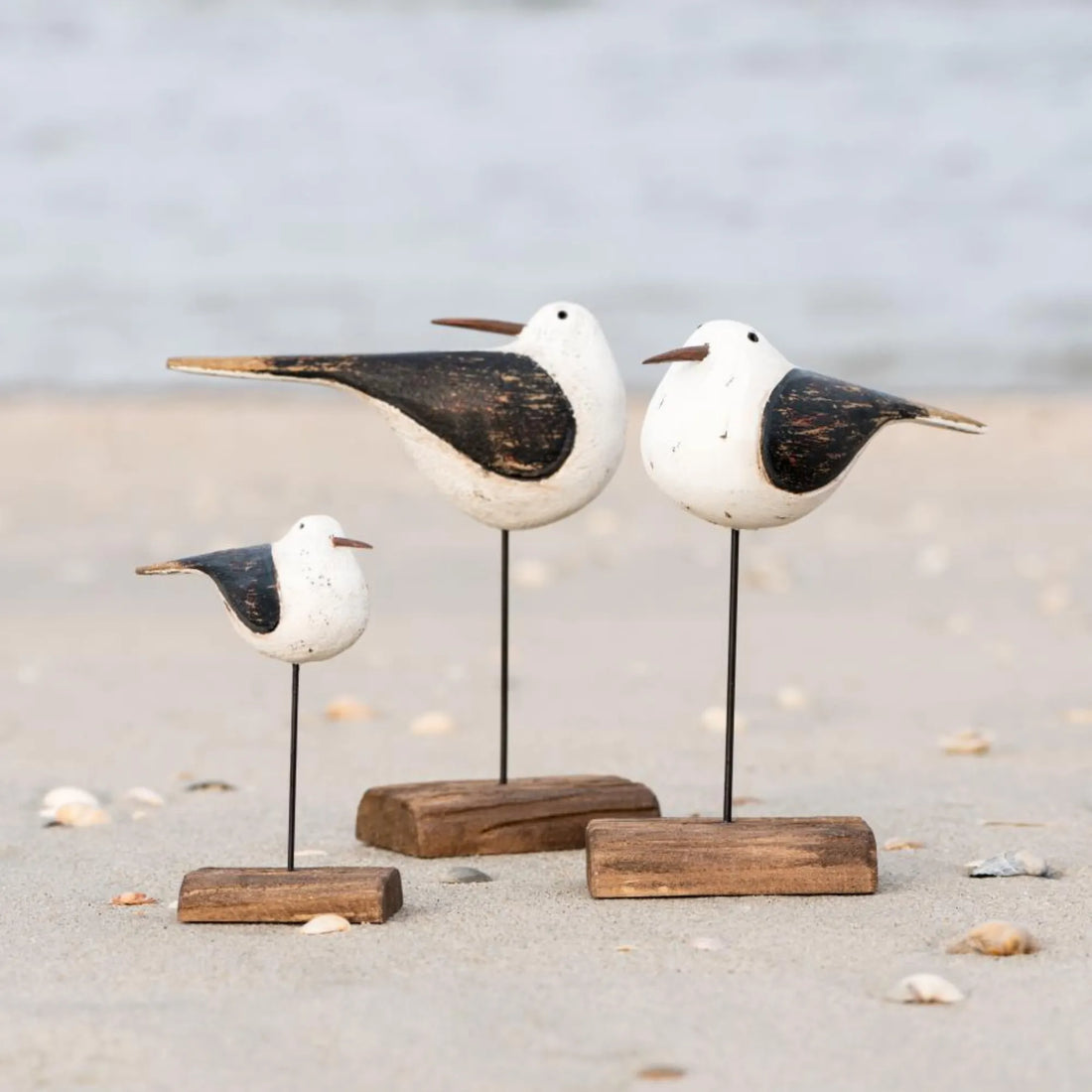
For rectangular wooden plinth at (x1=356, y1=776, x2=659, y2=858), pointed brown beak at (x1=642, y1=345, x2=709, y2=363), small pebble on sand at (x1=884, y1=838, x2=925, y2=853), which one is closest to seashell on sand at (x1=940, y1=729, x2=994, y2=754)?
small pebble on sand at (x1=884, y1=838, x2=925, y2=853)

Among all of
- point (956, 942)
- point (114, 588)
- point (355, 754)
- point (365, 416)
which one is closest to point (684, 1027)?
point (956, 942)

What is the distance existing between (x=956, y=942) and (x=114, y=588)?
4716 millimetres

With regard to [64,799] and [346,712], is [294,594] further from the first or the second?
[346,712]

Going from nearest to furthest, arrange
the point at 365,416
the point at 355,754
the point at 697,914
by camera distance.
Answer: the point at 697,914, the point at 355,754, the point at 365,416

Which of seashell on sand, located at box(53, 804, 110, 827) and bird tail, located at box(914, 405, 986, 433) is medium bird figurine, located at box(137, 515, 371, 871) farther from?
bird tail, located at box(914, 405, 986, 433)

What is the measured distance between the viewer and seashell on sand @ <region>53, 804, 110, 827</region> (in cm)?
390

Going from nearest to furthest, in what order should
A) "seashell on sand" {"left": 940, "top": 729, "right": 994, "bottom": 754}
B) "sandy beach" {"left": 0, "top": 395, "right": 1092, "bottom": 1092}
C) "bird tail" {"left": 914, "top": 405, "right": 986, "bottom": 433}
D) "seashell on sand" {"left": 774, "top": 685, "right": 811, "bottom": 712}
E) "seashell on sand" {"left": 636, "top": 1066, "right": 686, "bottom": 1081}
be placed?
Result: "seashell on sand" {"left": 636, "top": 1066, "right": 686, "bottom": 1081} → "sandy beach" {"left": 0, "top": 395, "right": 1092, "bottom": 1092} → "bird tail" {"left": 914, "top": 405, "right": 986, "bottom": 433} → "seashell on sand" {"left": 940, "top": 729, "right": 994, "bottom": 754} → "seashell on sand" {"left": 774, "top": 685, "right": 811, "bottom": 712}

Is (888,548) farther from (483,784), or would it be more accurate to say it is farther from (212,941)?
(212,941)

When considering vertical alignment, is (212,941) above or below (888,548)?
below

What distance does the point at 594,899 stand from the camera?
3.27 metres

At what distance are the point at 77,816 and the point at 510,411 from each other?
49.3 inches

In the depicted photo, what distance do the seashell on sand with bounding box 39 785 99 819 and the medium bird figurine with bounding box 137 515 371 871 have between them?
0.92 m

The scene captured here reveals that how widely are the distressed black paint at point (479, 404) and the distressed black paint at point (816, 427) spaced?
475mm

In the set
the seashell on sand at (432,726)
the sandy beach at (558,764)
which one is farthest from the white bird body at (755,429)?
the seashell on sand at (432,726)
